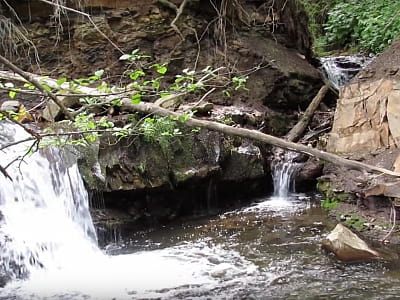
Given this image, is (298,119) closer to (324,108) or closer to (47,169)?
(324,108)

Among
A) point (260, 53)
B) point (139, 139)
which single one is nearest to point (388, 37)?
point (260, 53)

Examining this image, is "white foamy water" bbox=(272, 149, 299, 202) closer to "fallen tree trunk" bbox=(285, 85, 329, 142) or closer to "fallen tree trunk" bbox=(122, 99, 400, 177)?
"fallen tree trunk" bbox=(285, 85, 329, 142)

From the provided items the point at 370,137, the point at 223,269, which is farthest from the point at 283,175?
the point at 223,269

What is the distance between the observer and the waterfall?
5430mm

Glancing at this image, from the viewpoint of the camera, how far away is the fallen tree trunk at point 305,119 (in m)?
8.76

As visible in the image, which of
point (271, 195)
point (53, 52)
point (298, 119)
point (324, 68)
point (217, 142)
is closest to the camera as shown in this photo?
point (217, 142)

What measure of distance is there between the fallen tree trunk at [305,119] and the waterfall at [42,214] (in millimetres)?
3830

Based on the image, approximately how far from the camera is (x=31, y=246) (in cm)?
553

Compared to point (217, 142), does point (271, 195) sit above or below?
below

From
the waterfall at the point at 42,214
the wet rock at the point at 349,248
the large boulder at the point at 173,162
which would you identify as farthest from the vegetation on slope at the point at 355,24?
the waterfall at the point at 42,214

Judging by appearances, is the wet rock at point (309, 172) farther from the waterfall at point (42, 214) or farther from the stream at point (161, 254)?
the waterfall at point (42, 214)

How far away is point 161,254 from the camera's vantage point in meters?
5.65

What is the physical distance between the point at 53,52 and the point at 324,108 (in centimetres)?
515

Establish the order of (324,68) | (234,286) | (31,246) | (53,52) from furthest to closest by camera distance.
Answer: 1. (324,68)
2. (53,52)
3. (31,246)
4. (234,286)
